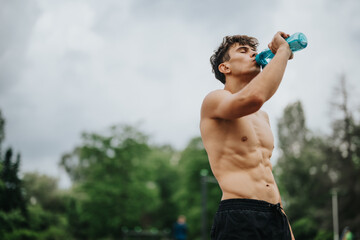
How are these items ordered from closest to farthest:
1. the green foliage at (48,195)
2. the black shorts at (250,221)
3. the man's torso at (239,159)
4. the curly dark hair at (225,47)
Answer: the black shorts at (250,221) < the man's torso at (239,159) < the curly dark hair at (225,47) < the green foliage at (48,195)

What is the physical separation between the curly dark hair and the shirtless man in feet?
0.44

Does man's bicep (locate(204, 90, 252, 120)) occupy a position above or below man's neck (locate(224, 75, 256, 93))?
below

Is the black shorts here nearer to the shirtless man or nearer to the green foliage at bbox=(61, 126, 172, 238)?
the shirtless man

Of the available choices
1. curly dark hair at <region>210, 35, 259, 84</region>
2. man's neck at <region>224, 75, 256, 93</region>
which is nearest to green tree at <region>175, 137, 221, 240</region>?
curly dark hair at <region>210, 35, 259, 84</region>

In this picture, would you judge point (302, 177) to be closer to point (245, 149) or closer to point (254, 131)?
point (254, 131)

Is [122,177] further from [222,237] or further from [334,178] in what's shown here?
[222,237]

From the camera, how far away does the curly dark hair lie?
272cm

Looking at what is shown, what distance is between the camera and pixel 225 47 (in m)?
2.77

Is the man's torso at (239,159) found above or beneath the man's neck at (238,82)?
beneath

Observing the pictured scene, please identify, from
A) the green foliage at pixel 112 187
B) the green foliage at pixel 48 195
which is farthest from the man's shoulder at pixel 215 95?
the green foliage at pixel 112 187

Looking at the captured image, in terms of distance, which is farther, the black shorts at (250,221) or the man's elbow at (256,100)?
the black shorts at (250,221)

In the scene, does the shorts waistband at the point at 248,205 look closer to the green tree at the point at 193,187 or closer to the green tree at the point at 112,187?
the green tree at the point at 193,187

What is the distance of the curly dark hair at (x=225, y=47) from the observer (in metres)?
2.72

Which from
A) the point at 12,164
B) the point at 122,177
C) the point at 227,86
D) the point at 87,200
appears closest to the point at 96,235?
the point at 87,200
